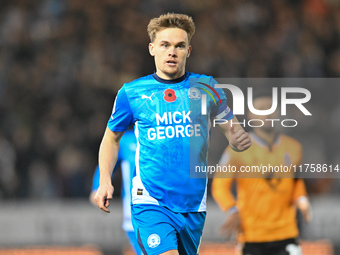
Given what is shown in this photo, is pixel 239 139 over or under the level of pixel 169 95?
under

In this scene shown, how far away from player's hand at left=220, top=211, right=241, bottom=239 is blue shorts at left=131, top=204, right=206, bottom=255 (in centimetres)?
153

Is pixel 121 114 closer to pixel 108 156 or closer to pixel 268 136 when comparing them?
pixel 108 156

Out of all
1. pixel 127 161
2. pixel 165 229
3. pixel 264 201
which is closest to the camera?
pixel 165 229

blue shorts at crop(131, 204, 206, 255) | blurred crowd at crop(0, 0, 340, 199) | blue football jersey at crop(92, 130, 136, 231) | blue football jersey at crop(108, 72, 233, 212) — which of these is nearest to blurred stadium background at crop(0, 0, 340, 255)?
blurred crowd at crop(0, 0, 340, 199)

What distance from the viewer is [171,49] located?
4.98 meters

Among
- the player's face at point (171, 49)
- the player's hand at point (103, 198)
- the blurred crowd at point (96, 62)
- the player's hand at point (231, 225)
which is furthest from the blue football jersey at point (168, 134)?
the blurred crowd at point (96, 62)

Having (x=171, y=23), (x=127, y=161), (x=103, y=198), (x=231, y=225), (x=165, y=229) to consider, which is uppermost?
(x=171, y=23)

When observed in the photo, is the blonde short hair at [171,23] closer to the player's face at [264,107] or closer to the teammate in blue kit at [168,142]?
the teammate in blue kit at [168,142]

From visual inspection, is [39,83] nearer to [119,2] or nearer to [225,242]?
[119,2]

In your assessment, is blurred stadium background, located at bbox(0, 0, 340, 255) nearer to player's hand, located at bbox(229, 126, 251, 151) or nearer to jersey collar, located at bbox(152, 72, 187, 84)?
player's hand, located at bbox(229, 126, 251, 151)

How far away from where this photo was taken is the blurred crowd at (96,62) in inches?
463

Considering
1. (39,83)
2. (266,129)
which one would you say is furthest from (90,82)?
(266,129)

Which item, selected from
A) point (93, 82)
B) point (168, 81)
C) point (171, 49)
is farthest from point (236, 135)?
point (93, 82)

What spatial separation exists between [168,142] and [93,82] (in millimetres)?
8501
